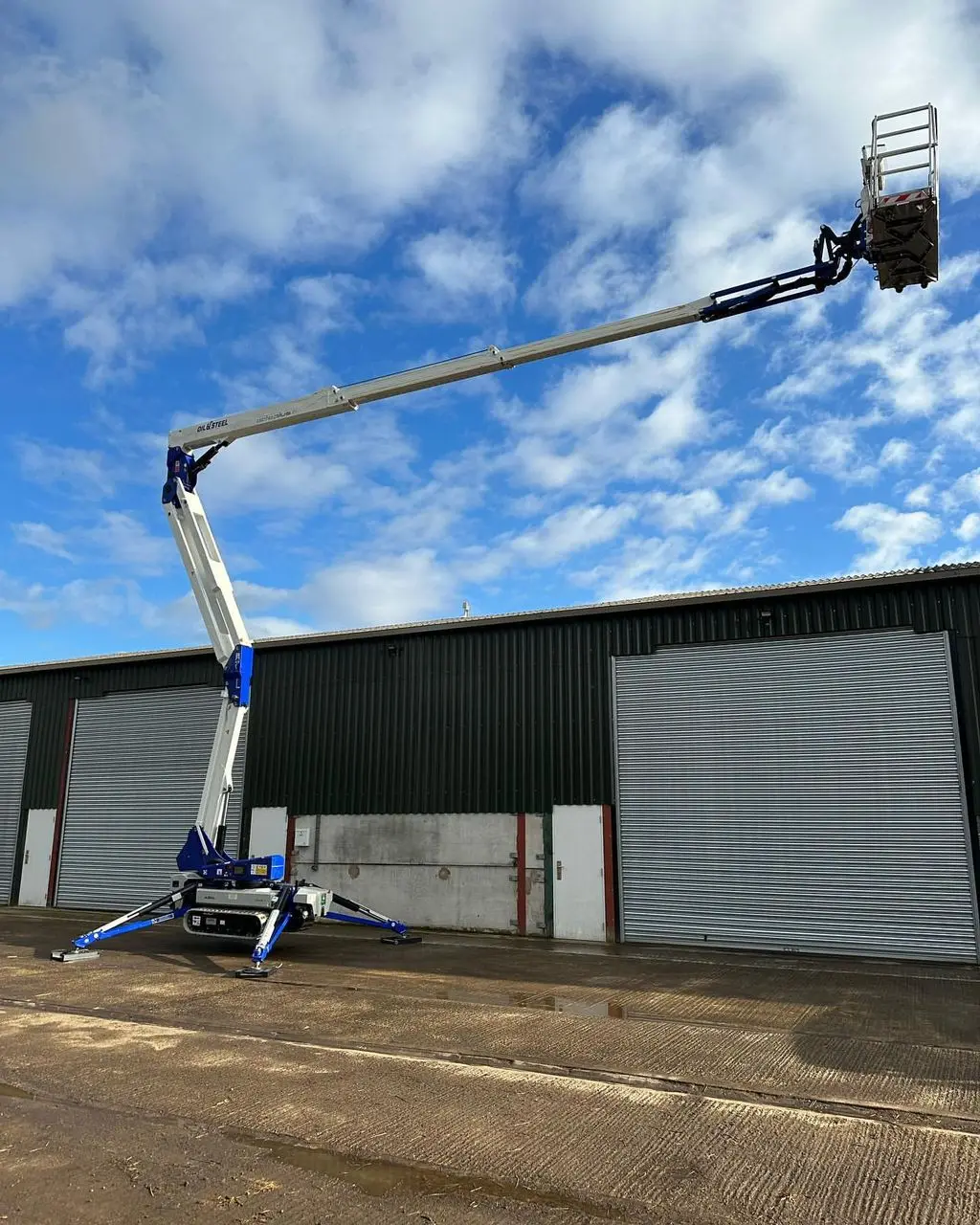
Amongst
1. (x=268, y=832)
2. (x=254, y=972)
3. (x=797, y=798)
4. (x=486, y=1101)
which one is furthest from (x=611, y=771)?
(x=486, y=1101)

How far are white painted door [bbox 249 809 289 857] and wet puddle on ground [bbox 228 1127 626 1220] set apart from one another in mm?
15427

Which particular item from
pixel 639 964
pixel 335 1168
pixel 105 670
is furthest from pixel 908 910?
pixel 105 670

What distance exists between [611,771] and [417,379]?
340 inches

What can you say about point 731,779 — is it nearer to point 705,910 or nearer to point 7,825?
point 705,910

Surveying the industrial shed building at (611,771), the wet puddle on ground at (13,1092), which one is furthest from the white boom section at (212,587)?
the wet puddle on ground at (13,1092)

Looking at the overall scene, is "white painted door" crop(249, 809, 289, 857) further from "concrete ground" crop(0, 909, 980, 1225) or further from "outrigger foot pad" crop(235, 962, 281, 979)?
"concrete ground" crop(0, 909, 980, 1225)

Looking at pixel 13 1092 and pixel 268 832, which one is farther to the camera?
pixel 268 832

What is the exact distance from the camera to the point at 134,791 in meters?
22.7

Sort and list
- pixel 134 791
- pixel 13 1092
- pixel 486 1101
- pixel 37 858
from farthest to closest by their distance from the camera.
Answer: pixel 37 858
pixel 134 791
pixel 13 1092
pixel 486 1101

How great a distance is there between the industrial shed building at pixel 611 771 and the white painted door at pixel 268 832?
0.21 feet

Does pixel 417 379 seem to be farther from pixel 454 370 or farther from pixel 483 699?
pixel 483 699

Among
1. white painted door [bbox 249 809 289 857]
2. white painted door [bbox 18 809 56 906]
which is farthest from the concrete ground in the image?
white painted door [bbox 18 809 56 906]

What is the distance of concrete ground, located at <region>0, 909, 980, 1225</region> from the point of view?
4.94m

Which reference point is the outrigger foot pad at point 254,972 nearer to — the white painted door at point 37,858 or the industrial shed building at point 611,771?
the industrial shed building at point 611,771
